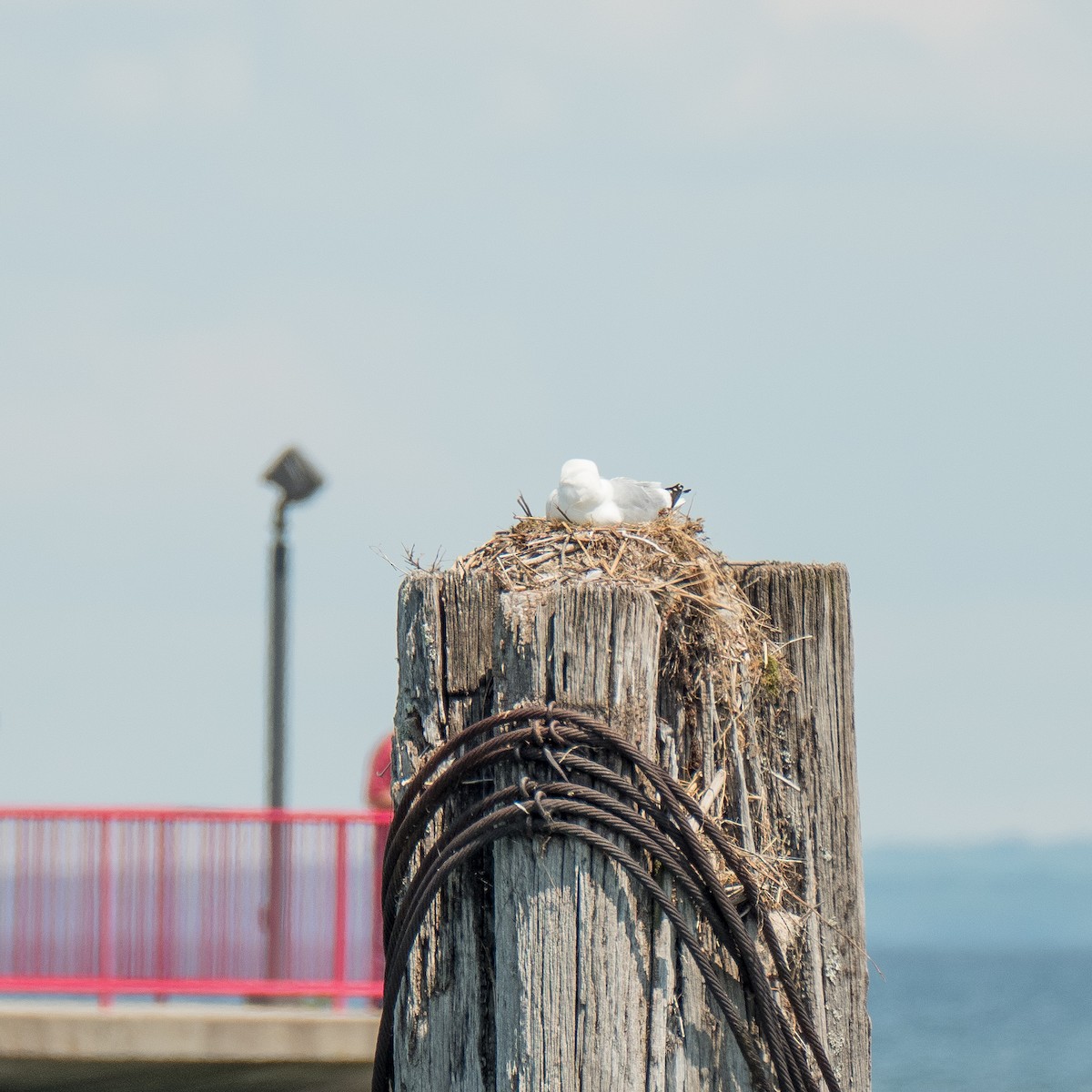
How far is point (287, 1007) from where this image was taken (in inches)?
369

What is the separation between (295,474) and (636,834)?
9.00m

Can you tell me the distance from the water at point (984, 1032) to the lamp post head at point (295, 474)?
931cm

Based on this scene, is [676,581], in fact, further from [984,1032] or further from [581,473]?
[984,1032]

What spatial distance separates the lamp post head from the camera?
36.9ft

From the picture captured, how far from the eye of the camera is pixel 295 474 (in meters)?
11.2

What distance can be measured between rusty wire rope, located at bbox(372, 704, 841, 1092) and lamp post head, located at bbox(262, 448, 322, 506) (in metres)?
8.75

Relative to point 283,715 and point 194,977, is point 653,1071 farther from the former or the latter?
point 283,715

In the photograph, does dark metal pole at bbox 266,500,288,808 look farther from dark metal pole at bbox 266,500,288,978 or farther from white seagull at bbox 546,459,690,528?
white seagull at bbox 546,459,690,528

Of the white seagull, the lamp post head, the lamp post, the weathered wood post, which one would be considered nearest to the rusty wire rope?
the weathered wood post

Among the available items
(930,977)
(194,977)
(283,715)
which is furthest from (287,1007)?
(930,977)

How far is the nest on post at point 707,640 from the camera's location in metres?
2.73

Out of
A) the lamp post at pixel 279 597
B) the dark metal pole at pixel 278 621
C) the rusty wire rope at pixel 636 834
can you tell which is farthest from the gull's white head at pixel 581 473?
the dark metal pole at pixel 278 621

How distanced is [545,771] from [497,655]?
23 centimetres

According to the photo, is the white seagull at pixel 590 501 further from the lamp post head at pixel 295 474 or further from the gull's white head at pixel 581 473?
the lamp post head at pixel 295 474
